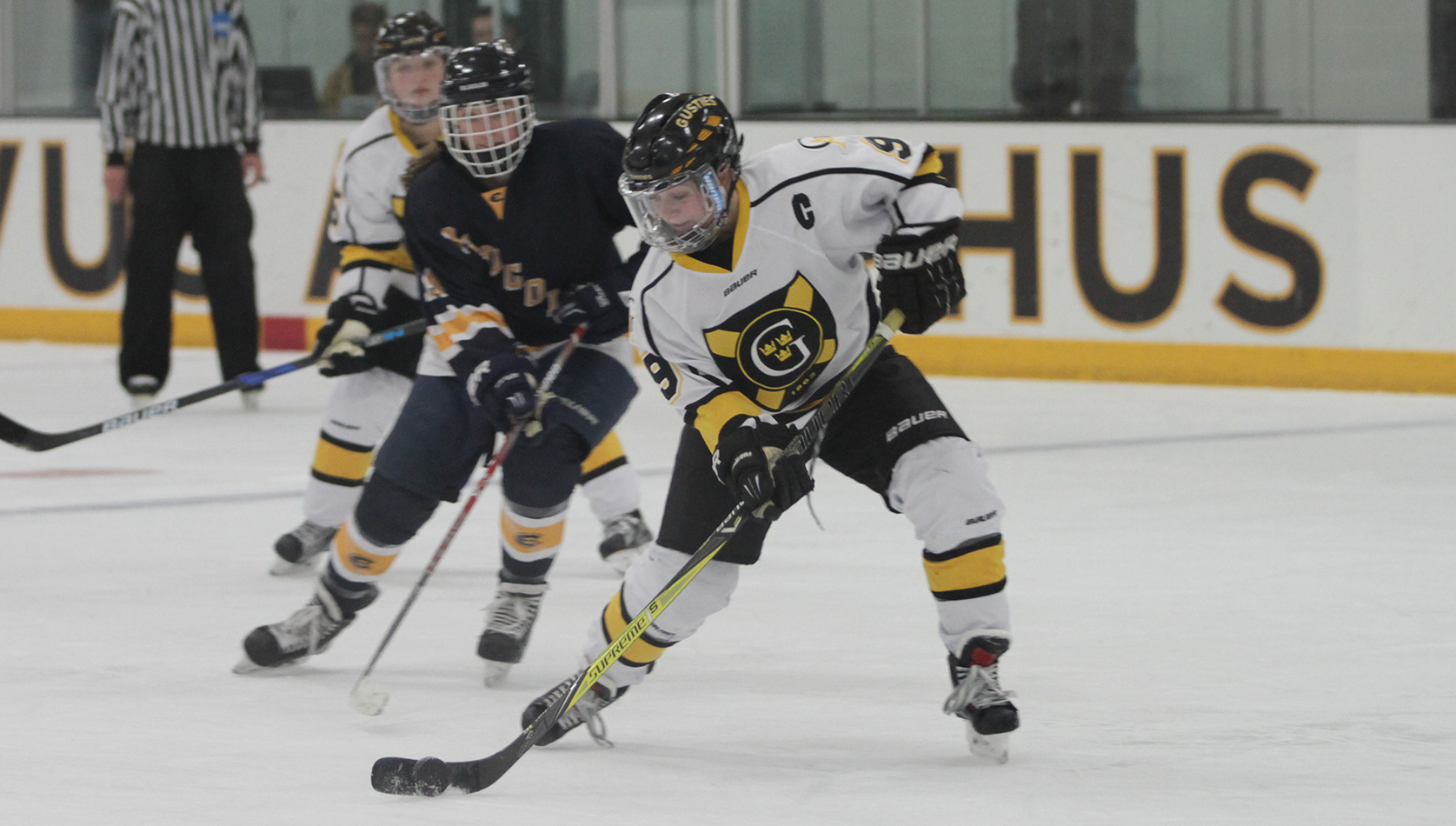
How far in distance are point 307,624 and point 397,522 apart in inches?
9.4

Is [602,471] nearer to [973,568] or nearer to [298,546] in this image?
[298,546]

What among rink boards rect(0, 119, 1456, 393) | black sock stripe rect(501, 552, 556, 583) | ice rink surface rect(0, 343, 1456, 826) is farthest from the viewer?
rink boards rect(0, 119, 1456, 393)

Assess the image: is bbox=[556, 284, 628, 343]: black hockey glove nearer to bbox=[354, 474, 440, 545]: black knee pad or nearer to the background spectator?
bbox=[354, 474, 440, 545]: black knee pad

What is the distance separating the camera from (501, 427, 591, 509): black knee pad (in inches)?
124

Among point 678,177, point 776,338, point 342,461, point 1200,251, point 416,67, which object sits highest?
point 416,67

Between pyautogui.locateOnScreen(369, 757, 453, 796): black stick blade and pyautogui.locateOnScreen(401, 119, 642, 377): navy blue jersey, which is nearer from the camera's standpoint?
pyautogui.locateOnScreen(369, 757, 453, 796): black stick blade

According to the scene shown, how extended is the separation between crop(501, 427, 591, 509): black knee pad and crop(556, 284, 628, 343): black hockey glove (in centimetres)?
19

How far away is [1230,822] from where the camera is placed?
7.63 feet

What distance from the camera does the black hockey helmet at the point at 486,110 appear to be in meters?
3.12

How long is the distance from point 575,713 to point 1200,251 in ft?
14.3

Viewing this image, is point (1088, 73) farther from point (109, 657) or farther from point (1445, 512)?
point (109, 657)

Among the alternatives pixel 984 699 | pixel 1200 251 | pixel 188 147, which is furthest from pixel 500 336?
pixel 1200 251

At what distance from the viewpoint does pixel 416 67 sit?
12.6 feet

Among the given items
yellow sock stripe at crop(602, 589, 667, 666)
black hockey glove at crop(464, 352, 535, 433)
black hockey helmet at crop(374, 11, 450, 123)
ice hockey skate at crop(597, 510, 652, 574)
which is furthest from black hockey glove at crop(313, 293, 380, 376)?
yellow sock stripe at crop(602, 589, 667, 666)
